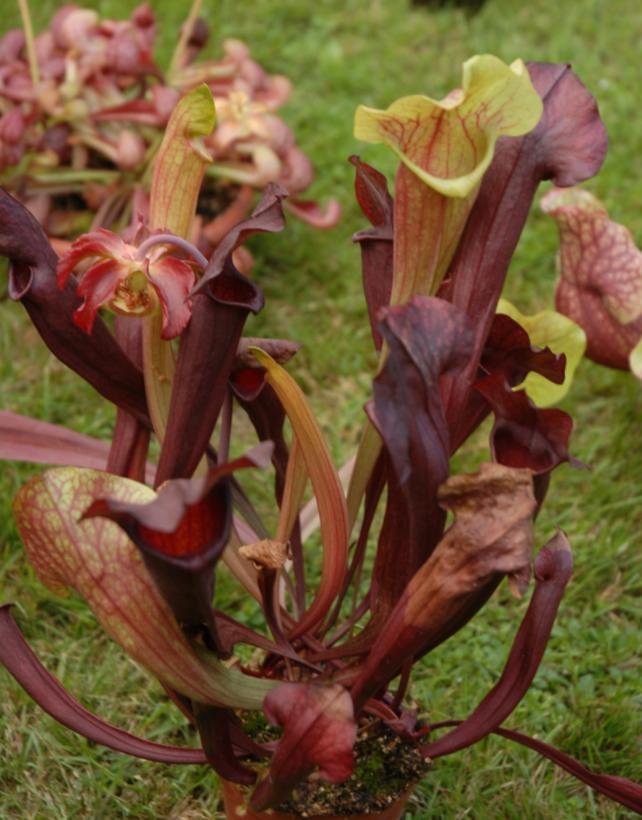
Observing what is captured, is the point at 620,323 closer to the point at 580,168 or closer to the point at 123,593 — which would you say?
the point at 580,168

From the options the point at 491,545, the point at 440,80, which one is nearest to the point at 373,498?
the point at 491,545

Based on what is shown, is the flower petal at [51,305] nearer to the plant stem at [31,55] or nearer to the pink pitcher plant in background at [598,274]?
the pink pitcher plant in background at [598,274]

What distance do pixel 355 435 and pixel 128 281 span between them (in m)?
1.17

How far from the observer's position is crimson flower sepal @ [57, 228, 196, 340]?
101 cm

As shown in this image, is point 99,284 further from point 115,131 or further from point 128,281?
point 115,131

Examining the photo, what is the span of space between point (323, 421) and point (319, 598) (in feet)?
3.41

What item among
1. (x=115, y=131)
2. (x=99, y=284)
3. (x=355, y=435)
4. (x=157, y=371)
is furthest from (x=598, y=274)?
(x=115, y=131)

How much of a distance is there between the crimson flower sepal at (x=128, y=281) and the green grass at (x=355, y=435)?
28.1 inches

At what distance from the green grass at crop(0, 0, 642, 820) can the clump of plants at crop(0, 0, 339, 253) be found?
22 cm

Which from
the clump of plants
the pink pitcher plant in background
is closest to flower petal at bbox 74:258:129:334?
the pink pitcher plant in background

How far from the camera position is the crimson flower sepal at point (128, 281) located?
101 cm

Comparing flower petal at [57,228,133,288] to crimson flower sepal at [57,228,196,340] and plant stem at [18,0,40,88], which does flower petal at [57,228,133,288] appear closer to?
crimson flower sepal at [57,228,196,340]

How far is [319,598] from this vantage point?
3.81 feet

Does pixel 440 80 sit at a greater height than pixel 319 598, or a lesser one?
greater
